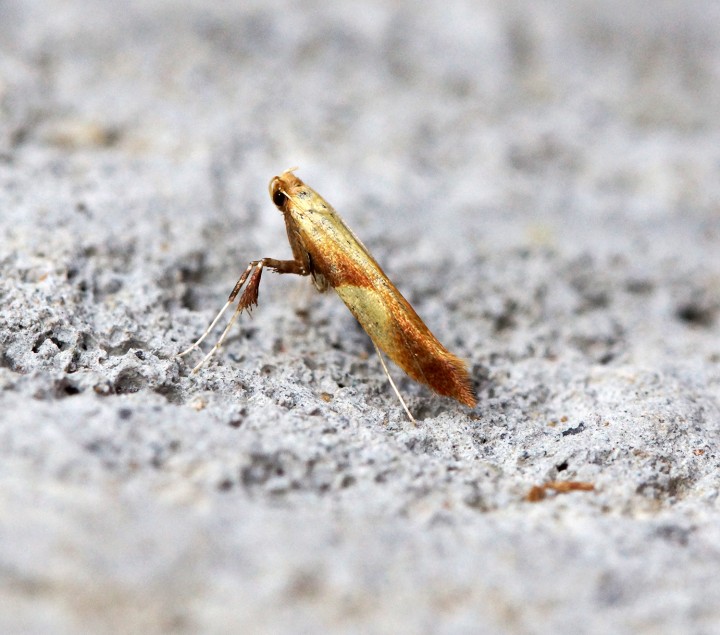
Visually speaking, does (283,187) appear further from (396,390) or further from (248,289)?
(396,390)

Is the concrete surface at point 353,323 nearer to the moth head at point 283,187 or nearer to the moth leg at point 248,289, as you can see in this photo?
the moth leg at point 248,289

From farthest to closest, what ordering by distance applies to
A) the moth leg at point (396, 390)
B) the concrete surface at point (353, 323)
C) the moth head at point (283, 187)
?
the moth head at point (283, 187)
the moth leg at point (396, 390)
the concrete surface at point (353, 323)

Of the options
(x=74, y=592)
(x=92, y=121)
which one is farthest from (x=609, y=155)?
(x=74, y=592)

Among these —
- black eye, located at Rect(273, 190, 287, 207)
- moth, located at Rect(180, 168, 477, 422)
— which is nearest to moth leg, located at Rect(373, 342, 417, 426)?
moth, located at Rect(180, 168, 477, 422)

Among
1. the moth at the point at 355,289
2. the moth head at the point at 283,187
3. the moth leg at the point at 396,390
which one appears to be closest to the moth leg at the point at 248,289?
the moth at the point at 355,289

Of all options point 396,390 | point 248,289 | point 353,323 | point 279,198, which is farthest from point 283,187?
point 396,390

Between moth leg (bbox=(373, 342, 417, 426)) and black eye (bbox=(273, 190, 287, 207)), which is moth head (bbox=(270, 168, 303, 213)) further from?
moth leg (bbox=(373, 342, 417, 426))

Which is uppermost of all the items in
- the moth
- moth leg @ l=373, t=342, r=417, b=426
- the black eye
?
the black eye
